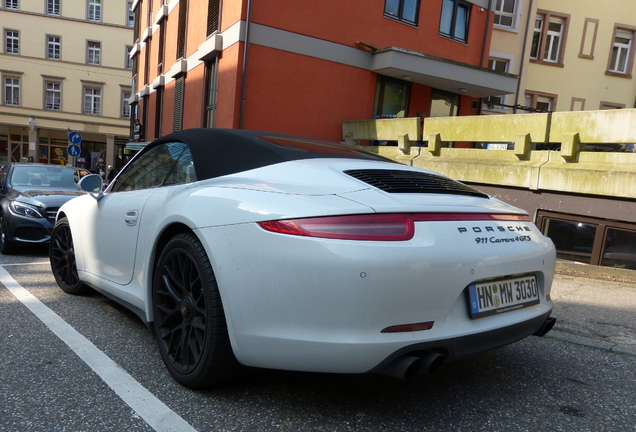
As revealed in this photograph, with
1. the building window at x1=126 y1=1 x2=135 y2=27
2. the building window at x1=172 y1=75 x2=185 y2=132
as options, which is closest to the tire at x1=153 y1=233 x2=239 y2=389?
the building window at x1=172 y1=75 x2=185 y2=132

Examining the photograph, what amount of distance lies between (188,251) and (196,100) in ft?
43.2

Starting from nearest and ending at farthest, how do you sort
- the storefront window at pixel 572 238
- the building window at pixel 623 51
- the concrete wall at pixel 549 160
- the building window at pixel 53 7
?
the concrete wall at pixel 549 160 < the storefront window at pixel 572 238 < the building window at pixel 623 51 < the building window at pixel 53 7

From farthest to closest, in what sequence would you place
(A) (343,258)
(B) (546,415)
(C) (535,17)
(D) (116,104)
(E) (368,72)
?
(D) (116,104) < (C) (535,17) < (E) (368,72) < (B) (546,415) < (A) (343,258)

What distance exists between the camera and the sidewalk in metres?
3.68

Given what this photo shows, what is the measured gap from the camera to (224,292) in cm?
214

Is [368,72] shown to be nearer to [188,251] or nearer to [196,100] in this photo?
[196,100]

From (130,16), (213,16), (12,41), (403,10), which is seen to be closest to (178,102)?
(213,16)

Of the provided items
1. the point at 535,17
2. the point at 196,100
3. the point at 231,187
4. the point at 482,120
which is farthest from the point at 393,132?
the point at 535,17

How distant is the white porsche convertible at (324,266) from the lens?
6.27 ft

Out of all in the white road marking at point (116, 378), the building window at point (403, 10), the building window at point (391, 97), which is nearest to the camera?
the white road marking at point (116, 378)

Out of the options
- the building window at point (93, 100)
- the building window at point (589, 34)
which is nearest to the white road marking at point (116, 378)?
the building window at point (589, 34)

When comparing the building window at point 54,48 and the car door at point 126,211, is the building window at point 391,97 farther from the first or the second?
the building window at point 54,48

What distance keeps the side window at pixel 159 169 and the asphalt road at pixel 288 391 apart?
1024 mm

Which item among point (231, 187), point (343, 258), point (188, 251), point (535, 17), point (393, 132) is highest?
point (535, 17)
